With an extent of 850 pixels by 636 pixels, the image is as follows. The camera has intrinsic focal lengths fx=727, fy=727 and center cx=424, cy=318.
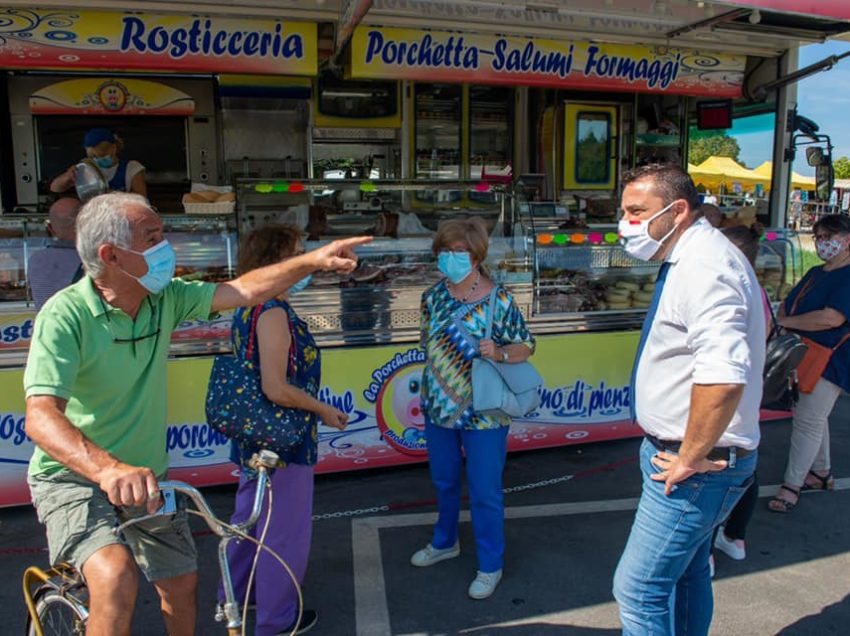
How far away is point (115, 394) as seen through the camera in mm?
2135

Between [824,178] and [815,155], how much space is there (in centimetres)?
30

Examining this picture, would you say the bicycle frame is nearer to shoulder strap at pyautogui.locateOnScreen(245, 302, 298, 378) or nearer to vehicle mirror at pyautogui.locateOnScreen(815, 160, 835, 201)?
shoulder strap at pyautogui.locateOnScreen(245, 302, 298, 378)

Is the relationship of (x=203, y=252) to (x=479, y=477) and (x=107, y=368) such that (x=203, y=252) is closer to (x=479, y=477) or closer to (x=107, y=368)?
(x=479, y=477)

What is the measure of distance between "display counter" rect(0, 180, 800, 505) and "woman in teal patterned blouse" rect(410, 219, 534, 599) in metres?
1.14

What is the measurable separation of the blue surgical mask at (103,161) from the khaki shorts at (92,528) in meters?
3.49

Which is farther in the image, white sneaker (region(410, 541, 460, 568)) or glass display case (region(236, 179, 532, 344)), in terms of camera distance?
glass display case (region(236, 179, 532, 344))

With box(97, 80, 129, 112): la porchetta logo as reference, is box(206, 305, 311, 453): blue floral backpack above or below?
below

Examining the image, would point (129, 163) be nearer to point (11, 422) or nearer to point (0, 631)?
point (11, 422)

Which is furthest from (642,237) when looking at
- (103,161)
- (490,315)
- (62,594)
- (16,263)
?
(103,161)

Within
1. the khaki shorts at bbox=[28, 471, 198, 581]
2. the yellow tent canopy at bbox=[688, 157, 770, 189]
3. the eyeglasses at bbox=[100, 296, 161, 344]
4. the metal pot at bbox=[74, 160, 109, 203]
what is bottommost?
the khaki shorts at bbox=[28, 471, 198, 581]

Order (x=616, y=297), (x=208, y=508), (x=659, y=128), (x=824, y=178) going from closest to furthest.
→ (x=208, y=508) < (x=616, y=297) < (x=824, y=178) < (x=659, y=128)

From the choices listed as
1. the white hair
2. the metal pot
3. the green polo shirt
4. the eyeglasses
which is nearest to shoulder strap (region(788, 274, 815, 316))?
the green polo shirt

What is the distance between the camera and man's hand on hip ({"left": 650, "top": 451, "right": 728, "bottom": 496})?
2.06 meters

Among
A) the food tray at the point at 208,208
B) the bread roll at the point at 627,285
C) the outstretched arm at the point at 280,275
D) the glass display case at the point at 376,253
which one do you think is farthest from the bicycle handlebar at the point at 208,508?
the bread roll at the point at 627,285
